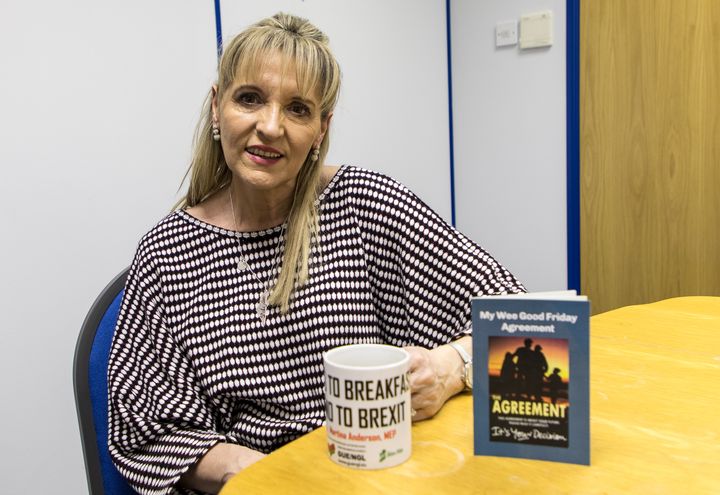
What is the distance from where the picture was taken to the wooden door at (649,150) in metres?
2.67

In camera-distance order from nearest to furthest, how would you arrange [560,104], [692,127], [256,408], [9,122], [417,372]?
[417,372], [256,408], [9,122], [692,127], [560,104]

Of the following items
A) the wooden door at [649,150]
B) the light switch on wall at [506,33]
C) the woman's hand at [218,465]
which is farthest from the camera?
the light switch on wall at [506,33]

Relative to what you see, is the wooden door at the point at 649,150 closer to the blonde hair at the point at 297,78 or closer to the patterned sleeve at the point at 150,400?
the blonde hair at the point at 297,78

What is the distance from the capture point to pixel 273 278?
1270 millimetres

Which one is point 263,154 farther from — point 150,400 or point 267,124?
point 150,400

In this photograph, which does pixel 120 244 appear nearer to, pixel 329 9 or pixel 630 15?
pixel 329 9

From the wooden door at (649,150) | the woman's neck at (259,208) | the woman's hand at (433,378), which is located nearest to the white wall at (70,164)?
the woman's neck at (259,208)

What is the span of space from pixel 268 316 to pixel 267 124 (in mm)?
342

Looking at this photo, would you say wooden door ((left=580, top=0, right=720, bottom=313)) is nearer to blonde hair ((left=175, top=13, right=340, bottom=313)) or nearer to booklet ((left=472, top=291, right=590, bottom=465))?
blonde hair ((left=175, top=13, right=340, bottom=313))

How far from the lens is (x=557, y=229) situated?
319 centimetres

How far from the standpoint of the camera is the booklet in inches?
28.8

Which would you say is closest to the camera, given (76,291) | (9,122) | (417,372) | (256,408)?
(417,372)

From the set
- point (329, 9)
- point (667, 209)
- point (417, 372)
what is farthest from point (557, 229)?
point (417, 372)

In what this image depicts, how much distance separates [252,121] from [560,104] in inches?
85.9
